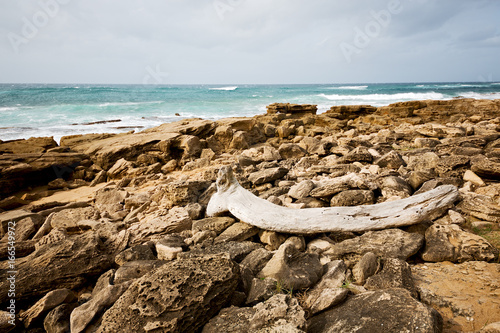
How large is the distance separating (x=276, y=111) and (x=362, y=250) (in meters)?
13.3

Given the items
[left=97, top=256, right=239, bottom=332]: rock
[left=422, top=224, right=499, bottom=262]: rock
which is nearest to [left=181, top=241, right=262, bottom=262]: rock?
[left=97, top=256, right=239, bottom=332]: rock

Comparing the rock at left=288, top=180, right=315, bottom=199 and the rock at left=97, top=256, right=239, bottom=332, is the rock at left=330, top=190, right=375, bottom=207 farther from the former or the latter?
the rock at left=97, top=256, right=239, bottom=332

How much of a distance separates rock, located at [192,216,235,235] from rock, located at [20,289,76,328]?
1.49 metres

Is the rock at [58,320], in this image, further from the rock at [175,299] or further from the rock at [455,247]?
the rock at [455,247]

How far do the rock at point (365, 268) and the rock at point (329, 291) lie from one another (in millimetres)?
118

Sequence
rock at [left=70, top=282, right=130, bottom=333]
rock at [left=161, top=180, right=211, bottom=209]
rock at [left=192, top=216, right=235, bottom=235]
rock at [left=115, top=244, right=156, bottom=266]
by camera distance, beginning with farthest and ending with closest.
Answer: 1. rock at [left=161, top=180, right=211, bottom=209]
2. rock at [left=192, top=216, right=235, bottom=235]
3. rock at [left=115, top=244, right=156, bottom=266]
4. rock at [left=70, top=282, right=130, bottom=333]

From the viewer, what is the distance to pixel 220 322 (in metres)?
1.93

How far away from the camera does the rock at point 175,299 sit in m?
1.89

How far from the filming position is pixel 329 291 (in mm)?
2172

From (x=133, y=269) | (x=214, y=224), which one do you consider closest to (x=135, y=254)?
(x=133, y=269)

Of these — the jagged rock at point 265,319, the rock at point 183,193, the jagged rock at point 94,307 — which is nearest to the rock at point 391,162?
the rock at point 183,193

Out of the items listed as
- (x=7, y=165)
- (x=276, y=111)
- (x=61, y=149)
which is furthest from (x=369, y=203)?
(x=276, y=111)

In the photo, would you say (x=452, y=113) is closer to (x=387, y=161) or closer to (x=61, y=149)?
(x=387, y=161)

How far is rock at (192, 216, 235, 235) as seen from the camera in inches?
139
